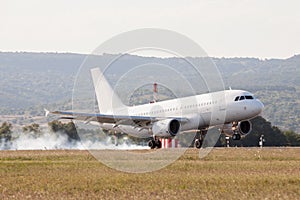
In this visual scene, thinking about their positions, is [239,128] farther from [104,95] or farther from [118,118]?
[104,95]

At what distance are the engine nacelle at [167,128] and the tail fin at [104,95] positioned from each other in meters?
15.5

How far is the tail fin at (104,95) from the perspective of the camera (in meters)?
77.2

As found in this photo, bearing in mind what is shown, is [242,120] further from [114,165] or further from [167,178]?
[167,178]

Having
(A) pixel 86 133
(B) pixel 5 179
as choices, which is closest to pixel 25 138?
(A) pixel 86 133

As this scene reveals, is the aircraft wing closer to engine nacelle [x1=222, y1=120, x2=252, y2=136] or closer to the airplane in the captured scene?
the airplane

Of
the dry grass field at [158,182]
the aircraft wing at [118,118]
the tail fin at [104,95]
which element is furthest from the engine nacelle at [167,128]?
the dry grass field at [158,182]

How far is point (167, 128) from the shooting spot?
2365 inches

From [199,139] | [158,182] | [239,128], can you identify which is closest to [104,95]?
[199,139]

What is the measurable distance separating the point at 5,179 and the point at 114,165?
1006cm

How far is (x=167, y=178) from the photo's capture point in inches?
1174

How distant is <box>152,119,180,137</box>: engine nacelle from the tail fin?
15.5 meters

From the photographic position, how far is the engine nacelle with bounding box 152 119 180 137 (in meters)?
60.2

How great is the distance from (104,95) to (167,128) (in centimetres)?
2056

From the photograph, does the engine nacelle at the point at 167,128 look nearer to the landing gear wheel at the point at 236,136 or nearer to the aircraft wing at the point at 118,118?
the aircraft wing at the point at 118,118
